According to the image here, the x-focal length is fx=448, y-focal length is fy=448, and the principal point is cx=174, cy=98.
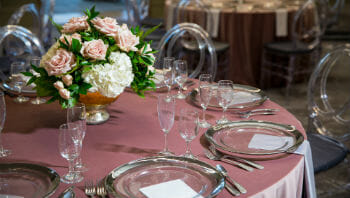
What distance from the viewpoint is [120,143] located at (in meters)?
1.64

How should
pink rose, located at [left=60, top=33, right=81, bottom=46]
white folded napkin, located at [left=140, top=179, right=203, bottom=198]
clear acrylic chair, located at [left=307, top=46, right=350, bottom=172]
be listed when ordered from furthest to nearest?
1. clear acrylic chair, located at [left=307, top=46, right=350, bottom=172]
2. pink rose, located at [left=60, top=33, right=81, bottom=46]
3. white folded napkin, located at [left=140, top=179, right=203, bottom=198]

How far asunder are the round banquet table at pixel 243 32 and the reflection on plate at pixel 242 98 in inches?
92.5

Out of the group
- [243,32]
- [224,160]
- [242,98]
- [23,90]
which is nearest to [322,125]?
[242,98]

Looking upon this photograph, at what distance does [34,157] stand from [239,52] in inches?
138

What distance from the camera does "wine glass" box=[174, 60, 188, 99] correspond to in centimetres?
208

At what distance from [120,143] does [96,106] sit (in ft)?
0.78

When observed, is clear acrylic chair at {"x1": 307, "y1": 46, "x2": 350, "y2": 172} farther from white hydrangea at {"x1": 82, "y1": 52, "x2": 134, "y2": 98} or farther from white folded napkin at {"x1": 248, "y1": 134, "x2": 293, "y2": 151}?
white hydrangea at {"x1": 82, "y1": 52, "x2": 134, "y2": 98}

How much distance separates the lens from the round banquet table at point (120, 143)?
1396mm

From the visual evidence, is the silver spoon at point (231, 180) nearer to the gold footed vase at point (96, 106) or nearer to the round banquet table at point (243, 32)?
the gold footed vase at point (96, 106)

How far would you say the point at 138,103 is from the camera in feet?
6.71

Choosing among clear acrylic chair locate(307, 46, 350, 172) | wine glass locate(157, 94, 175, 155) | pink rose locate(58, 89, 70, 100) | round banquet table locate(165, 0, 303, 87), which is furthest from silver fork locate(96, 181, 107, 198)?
round banquet table locate(165, 0, 303, 87)

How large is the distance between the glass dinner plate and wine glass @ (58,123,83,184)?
4.6 inches

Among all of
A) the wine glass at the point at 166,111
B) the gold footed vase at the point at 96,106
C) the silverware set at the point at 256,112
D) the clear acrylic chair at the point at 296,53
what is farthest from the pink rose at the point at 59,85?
the clear acrylic chair at the point at 296,53

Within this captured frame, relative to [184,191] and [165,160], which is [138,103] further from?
[184,191]
